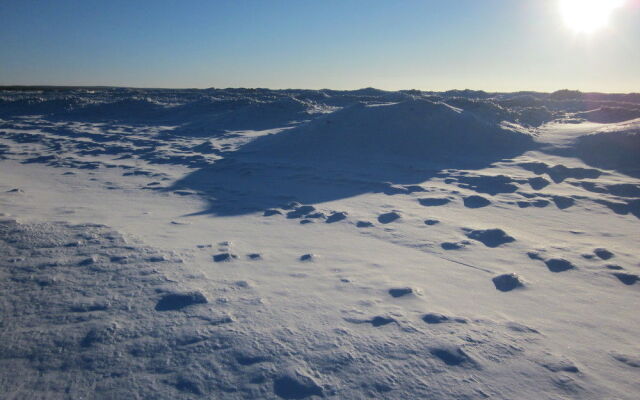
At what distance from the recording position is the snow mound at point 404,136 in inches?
286

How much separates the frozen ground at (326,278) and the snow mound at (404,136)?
509 millimetres

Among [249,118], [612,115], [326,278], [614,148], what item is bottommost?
[326,278]

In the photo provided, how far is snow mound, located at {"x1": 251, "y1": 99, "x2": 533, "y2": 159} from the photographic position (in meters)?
7.27

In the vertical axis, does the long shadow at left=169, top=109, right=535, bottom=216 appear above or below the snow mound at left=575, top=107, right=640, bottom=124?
below

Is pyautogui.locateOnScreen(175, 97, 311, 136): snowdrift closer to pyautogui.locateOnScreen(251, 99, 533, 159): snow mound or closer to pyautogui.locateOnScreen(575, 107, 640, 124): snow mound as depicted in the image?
pyautogui.locateOnScreen(251, 99, 533, 159): snow mound

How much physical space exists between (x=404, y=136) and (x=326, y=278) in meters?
5.33

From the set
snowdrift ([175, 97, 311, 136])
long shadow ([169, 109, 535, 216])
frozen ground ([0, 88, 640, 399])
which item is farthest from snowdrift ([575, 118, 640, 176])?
snowdrift ([175, 97, 311, 136])

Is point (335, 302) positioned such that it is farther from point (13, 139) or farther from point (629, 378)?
point (13, 139)

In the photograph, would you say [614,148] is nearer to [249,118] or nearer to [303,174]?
[303,174]

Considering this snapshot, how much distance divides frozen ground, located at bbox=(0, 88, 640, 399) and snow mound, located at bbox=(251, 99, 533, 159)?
509mm

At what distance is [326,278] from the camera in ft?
9.12

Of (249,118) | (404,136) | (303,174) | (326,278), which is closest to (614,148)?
(404,136)

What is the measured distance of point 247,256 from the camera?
3.12m

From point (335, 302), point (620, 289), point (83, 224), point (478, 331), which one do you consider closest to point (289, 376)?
point (335, 302)
